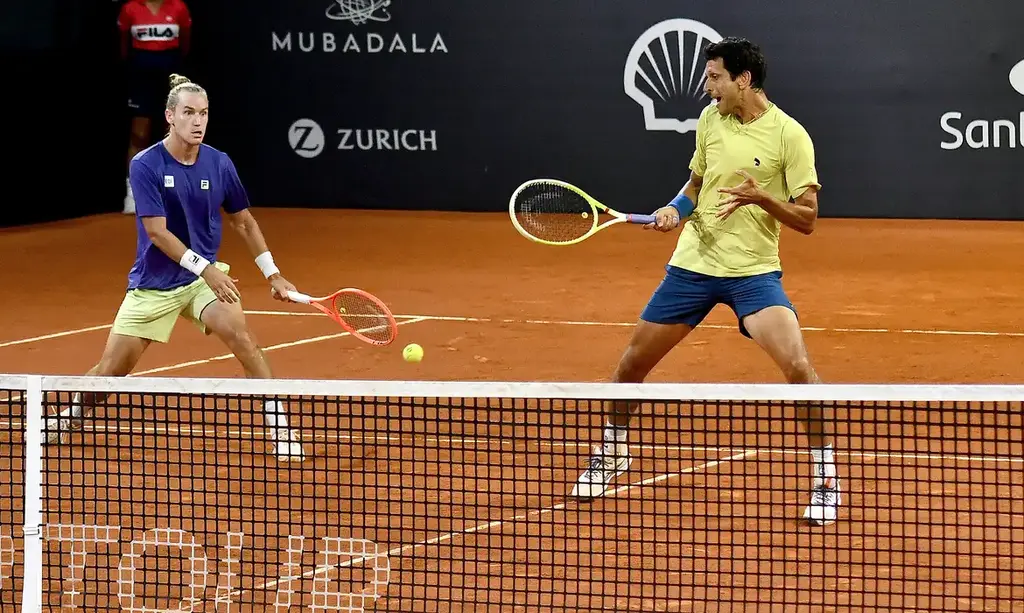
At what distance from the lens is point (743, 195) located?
17.3ft

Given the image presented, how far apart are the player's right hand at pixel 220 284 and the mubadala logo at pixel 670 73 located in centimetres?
902

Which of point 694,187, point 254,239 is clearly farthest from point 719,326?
point 254,239

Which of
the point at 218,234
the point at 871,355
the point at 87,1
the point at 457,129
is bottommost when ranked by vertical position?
the point at 871,355

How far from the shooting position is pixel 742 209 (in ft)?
18.4

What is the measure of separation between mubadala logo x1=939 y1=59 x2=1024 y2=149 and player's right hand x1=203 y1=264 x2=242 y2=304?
32.0ft

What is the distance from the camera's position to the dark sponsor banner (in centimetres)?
1416

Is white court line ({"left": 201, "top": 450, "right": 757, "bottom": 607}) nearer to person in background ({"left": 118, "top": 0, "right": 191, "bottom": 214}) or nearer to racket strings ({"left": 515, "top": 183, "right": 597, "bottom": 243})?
racket strings ({"left": 515, "top": 183, "right": 597, "bottom": 243})

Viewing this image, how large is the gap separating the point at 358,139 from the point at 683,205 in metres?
10.1

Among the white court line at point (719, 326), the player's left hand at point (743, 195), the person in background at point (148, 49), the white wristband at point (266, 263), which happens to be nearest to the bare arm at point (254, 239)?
the white wristband at point (266, 263)

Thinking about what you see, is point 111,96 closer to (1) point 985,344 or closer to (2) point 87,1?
(2) point 87,1

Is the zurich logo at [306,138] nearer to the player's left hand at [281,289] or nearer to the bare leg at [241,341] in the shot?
the bare leg at [241,341]

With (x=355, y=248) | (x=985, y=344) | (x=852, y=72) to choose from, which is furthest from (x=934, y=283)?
(x=355, y=248)

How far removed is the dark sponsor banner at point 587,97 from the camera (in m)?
14.2

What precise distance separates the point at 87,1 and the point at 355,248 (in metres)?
4.26
